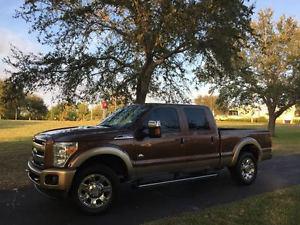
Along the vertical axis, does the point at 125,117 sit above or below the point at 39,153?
above

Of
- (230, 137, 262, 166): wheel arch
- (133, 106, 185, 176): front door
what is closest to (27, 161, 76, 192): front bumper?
(133, 106, 185, 176): front door

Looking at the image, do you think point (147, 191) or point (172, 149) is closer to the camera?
point (172, 149)

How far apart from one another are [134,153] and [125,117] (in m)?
1.11

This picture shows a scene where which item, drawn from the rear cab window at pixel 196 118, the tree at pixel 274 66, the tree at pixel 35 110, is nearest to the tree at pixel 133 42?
the rear cab window at pixel 196 118

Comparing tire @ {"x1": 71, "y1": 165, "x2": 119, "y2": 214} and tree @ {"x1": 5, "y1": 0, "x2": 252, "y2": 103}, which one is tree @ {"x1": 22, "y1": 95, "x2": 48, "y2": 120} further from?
tire @ {"x1": 71, "y1": 165, "x2": 119, "y2": 214}

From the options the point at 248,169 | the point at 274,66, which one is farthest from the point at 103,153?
the point at 274,66

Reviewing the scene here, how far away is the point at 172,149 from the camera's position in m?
9.45

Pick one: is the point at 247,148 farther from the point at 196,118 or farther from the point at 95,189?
A: the point at 95,189

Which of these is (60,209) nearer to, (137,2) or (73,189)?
(73,189)

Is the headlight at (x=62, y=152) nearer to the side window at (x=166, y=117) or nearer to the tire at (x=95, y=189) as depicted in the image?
the tire at (x=95, y=189)

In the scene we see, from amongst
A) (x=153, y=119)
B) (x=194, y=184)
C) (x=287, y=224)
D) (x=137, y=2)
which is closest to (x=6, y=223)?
(x=153, y=119)

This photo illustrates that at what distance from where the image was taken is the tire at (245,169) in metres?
11.2

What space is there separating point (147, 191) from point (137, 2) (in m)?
5.90

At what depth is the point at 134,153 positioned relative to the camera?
8750 mm
